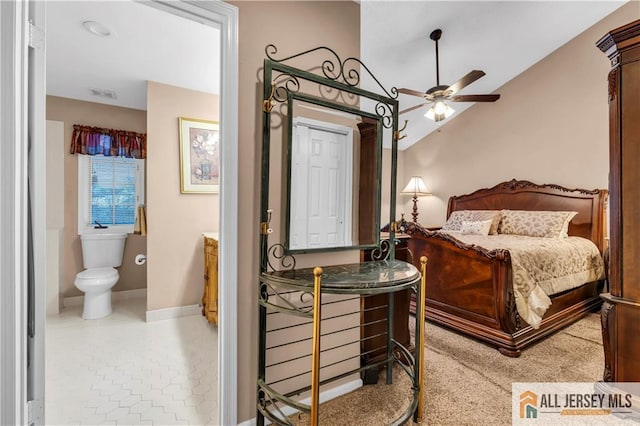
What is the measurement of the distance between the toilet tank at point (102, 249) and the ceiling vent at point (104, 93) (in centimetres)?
158

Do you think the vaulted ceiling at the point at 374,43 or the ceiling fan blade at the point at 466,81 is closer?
the vaulted ceiling at the point at 374,43

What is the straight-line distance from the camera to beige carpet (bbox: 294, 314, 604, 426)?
1677mm

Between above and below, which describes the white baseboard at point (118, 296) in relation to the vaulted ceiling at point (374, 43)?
below

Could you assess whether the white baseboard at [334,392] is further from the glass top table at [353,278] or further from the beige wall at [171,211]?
the beige wall at [171,211]

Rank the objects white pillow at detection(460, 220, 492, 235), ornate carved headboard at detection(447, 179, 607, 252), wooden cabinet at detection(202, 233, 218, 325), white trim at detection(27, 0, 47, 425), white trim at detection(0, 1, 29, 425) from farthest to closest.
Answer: white pillow at detection(460, 220, 492, 235), ornate carved headboard at detection(447, 179, 607, 252), wooden cabinet at detection(202, 233, 218, 325), white trim at detection(27, 0, 47, 425), white trim at detection(0, 1, 29, 425)

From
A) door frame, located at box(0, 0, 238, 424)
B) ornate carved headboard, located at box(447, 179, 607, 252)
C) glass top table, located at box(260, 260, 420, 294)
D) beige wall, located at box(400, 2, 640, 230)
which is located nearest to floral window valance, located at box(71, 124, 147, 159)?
door frame, located at box(0, 0, 238, 424)

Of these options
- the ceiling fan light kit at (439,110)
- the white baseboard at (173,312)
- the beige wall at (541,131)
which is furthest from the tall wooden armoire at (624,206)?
the white baseboard at (173,312)

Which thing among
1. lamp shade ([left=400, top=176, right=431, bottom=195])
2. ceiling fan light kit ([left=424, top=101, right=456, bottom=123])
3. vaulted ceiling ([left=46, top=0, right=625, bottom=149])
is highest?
vaulted ceiling ([left=46, top=0, right=625, bottom=149])

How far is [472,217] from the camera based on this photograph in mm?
4398

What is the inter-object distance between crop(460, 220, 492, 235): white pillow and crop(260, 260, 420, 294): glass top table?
272cm

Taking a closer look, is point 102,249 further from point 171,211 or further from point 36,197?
point 36,197

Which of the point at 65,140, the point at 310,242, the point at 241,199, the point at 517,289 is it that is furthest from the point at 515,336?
the point at 65,140

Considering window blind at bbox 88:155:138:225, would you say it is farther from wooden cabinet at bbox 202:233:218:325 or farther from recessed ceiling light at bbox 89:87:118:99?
wooden cabinet at bbox 202:233:218:325

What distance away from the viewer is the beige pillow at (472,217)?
4.14 m
